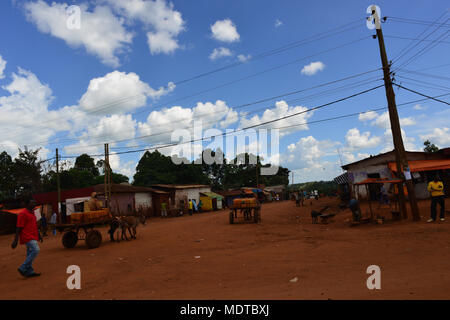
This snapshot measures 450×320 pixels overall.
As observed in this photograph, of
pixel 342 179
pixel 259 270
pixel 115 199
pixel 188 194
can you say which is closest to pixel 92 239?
pixel 259 270

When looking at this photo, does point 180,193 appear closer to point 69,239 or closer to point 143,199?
point 143,199

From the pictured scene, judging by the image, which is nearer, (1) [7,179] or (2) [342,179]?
(2) [342,179]

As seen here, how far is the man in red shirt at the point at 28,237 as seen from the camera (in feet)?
25.2

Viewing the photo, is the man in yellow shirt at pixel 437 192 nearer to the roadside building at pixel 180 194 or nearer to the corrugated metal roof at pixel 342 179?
the corrugated metal roof at pixel 342 179

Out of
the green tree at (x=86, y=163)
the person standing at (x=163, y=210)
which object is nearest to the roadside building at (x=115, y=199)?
the person standing at (x=163, y=210)

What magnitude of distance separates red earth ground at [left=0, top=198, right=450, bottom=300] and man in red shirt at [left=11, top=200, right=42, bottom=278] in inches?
12.7

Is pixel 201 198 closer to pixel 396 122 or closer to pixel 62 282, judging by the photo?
pixel 396 122

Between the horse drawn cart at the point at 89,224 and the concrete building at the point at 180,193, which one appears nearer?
the horse drawn cart at the point at 89,224

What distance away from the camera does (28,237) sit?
25.6 feet

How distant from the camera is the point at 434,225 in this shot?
11.8 m

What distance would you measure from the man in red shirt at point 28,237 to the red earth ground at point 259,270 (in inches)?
12.7

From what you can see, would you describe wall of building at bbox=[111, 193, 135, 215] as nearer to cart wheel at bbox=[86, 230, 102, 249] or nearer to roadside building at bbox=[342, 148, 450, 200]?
cart wheel at bbox=[86, 230, 102, 249]

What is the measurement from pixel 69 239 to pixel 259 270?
9502mm
